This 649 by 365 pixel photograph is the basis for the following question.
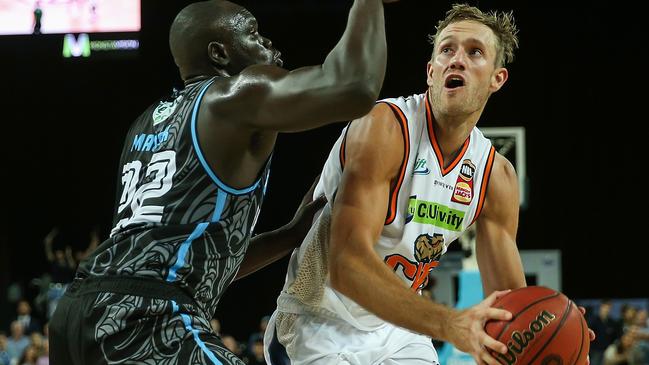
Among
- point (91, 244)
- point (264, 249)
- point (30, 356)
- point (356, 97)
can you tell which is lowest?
point (91, 244)

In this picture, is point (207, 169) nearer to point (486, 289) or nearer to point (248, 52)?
point (248, 52)

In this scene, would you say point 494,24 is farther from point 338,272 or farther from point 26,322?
point 26,322

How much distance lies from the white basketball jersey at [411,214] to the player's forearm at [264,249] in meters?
0.10

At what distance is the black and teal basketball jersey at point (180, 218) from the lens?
125 inches

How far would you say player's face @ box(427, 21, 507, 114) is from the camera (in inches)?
165

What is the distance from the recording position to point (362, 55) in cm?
294

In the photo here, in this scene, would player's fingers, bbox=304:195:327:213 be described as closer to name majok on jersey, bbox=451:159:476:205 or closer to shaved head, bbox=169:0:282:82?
name majok on jersey, bbox=451:159:476:205

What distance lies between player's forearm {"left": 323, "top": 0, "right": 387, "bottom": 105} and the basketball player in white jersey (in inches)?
38.0

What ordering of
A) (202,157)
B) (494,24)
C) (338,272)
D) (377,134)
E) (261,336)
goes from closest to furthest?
(202,157) < (338,272) < (377,134) < (494,24) < (261,336)

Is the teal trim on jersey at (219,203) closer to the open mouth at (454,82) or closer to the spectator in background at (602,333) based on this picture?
the open mouth at (454,82)

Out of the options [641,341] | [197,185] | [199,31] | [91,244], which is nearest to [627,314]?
[641,341]

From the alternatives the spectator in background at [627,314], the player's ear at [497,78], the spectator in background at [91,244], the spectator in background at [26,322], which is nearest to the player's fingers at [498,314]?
the player's ear at [497,78]

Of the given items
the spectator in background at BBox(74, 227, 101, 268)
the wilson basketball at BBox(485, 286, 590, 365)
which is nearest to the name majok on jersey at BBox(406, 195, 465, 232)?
the wilson basketball at BBox(485, 286, 590, 365)

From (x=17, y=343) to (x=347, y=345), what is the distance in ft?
35.3
